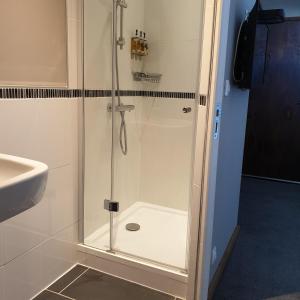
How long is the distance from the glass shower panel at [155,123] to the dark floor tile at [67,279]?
337 millimetres

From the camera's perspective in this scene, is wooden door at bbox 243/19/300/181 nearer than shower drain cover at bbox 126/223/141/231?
No

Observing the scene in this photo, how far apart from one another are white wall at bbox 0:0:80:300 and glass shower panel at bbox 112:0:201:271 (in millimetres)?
472

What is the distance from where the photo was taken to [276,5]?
395 cm

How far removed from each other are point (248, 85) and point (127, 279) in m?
1.40

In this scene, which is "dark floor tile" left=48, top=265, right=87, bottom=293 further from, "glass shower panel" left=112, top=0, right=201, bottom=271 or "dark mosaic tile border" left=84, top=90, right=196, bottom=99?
"dark mosaic tile border" left=84, top=90, right=196, bottom=99

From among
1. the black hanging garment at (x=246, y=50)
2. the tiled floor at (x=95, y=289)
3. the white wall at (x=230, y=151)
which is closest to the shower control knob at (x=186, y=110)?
the white wall at (x=230, y=151)

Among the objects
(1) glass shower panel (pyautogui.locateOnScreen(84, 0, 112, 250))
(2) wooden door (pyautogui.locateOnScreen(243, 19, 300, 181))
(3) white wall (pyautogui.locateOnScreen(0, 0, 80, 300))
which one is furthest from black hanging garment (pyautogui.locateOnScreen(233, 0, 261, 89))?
(2) wooden door (pyautogui.locateOnScreen(243, 19, 300, 181))

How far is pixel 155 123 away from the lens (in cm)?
265

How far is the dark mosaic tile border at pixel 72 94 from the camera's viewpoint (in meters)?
1.44

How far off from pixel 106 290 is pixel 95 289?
65 millimetres

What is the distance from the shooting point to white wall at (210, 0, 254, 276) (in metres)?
1.79

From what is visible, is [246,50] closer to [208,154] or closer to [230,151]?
[230,151]

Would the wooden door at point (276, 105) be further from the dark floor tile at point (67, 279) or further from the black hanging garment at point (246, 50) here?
the dark floor tile at point (67, 279)

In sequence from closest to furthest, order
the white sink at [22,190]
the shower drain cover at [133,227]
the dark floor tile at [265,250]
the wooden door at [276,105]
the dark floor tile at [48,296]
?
the white sink at [22,190]
the dark floor tile at [48,296]
the dark floor tile at [265,250]
the shower drain cover at [133,227]
the wooden door at [276,105]
